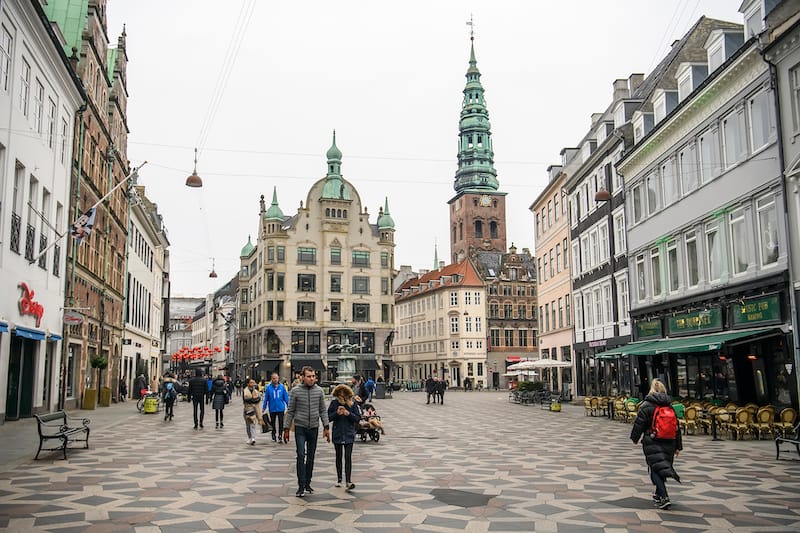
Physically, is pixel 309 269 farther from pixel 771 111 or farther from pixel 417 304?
pixel 771 111

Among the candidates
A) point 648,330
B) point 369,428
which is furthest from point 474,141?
point 369,428

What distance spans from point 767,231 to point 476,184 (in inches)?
3872

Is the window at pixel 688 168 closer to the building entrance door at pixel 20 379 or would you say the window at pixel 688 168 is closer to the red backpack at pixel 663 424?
the red backpack at pixel 663 424

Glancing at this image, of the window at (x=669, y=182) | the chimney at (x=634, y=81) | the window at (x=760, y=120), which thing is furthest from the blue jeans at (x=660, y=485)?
the chimney at (x=634, y=81)

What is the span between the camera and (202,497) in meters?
10.9

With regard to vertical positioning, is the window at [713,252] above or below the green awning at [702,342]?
above

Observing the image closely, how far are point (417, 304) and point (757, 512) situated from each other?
9074 centimetres

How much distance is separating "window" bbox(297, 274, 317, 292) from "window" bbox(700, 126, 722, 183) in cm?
5395

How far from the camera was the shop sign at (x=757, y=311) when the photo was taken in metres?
21.6

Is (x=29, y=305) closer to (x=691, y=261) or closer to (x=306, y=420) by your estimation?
(x=306, y=420)

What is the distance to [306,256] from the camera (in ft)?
253

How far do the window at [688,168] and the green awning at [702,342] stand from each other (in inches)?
225

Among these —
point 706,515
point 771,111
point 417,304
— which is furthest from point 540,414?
point 417,304

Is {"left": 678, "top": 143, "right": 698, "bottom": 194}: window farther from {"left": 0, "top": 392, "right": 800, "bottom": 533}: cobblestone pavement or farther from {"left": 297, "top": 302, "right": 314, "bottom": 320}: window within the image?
{"left": 297, "top": 302, "right": 314, "bottom": 320}: window
